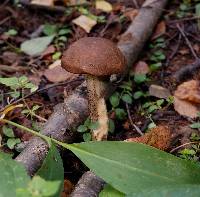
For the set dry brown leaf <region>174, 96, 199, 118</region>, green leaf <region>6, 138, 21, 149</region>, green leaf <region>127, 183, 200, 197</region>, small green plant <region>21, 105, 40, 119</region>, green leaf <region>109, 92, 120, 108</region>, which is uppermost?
green leaf <region>127, 183, 200, 197</region>

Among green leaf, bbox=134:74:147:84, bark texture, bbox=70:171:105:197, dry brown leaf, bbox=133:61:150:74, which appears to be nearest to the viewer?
bark texture, bbox=70:171:105:197

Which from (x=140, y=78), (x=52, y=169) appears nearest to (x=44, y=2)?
(x=140, y=78)

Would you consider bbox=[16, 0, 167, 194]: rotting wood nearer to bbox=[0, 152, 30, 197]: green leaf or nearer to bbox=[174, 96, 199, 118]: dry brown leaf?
bbox=[0, 152, 30, 197]: green leaf

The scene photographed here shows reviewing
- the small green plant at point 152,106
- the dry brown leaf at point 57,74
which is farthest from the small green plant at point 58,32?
the small green plant at point 152,106

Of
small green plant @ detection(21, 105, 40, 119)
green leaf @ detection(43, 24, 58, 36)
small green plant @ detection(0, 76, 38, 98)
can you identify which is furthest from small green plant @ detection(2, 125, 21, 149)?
green leaf @ detection(43, 24, 58, 36)

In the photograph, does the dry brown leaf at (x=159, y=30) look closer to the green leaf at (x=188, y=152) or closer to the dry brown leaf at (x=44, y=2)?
the dry brown leaf at (x=44, y=2)

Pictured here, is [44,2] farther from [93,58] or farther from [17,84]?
[93,58]

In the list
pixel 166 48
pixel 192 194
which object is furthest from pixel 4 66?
pixel 192 194

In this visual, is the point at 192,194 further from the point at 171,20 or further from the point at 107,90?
the point at 171,20
